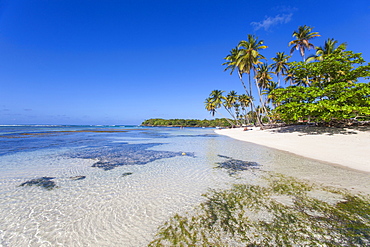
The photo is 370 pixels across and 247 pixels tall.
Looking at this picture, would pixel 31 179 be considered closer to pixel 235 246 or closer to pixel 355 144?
pixel 235 246

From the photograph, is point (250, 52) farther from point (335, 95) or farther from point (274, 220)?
point (274, 220)

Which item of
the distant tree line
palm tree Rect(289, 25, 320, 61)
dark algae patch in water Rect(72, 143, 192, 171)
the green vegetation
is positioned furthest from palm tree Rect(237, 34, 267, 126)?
the distant tree line

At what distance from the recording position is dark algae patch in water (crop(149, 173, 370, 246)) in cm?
313

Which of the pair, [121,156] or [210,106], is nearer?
[121,156]

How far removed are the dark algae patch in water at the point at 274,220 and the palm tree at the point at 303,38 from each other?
41.2 meters

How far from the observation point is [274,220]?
12.4 feet

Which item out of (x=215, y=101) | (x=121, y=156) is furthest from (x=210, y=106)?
(x=121, y=156)

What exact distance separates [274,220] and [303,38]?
44391 millimetres

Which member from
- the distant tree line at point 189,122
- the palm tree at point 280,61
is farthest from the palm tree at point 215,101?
the distant tree line at point 189,122

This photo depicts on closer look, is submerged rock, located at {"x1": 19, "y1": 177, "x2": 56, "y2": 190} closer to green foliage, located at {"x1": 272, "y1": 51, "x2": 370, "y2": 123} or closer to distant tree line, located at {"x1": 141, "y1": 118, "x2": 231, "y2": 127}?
green foliage, located at {"x1": 272, "y1": 51, "x2": 370, "y2": 123}

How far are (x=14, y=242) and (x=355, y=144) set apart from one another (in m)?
19.9

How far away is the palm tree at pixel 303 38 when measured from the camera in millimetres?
34562

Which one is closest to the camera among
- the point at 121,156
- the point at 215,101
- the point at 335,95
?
the point at 121,156

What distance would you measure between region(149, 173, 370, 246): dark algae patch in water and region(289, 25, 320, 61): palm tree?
4123cm
